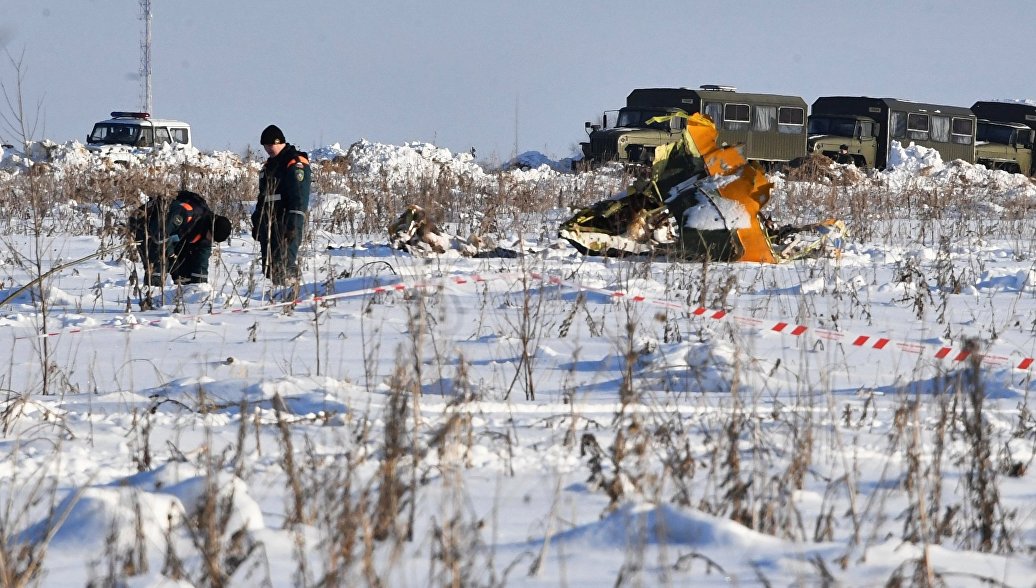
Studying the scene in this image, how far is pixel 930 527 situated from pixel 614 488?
0.70 metres

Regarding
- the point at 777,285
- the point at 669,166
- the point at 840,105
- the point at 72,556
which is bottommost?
the point at 72,556

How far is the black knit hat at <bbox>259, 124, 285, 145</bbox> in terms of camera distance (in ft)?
25.6

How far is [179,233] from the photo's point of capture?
756 centimetres

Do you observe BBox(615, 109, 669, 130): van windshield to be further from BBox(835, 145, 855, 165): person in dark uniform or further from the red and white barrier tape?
the red and white barrier tape

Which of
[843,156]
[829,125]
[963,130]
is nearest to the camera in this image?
[843,156]

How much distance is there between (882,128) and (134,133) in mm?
14800

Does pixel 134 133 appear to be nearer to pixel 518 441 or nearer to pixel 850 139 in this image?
pixel 850 139

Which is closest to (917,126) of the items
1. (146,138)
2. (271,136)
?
(146,138)

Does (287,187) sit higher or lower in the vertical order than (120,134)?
lower

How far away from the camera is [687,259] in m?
9.19

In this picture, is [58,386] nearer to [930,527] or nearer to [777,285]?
[930,527]

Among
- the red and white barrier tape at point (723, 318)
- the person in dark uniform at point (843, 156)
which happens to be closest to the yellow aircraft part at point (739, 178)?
the red and white barrier tape at point (723, 318)

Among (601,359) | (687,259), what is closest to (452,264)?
(687,259)

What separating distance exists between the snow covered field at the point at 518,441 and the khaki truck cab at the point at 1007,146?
2068 cm
